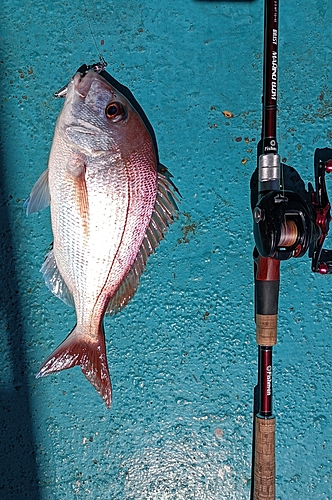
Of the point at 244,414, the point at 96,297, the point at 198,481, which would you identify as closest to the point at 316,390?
the point at 244,414

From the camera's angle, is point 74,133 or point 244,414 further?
point 244,414

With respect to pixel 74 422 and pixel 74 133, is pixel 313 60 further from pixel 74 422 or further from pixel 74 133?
pixel 74 422

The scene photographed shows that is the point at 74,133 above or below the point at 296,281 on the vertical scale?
above

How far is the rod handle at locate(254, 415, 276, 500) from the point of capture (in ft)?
5.72

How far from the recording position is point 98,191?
162 cm

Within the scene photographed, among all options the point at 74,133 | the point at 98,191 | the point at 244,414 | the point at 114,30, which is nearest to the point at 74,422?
the point at 244,414

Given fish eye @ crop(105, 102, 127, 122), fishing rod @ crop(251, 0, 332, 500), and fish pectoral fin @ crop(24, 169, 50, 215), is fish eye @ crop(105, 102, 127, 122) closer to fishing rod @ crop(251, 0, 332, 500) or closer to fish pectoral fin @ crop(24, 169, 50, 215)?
fish pectoral fin @ crop(24, 169, 50, 215)

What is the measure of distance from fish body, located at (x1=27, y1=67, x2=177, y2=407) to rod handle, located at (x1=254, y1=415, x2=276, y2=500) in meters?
0.58

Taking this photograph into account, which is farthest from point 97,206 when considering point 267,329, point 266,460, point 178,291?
point 266,460

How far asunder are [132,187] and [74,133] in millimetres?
266

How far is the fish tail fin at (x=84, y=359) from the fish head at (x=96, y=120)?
0.65m

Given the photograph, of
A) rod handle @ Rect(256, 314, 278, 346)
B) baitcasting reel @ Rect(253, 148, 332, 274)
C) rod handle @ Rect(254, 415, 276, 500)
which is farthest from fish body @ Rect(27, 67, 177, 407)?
rod handle @ Rect(254, 415, 276, 500)

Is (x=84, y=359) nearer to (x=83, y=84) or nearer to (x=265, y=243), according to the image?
(x=265, y=243)

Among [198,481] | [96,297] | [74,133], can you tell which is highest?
[74,133]
